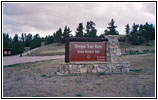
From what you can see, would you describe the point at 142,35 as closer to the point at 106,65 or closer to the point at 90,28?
the point at 90,28

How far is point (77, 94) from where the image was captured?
581 cm

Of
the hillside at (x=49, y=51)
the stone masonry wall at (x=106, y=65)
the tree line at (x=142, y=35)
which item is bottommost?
the stone masonry wall at (x=106, y=65)

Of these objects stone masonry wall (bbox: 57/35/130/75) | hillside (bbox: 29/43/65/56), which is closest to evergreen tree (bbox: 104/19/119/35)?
hillside (bbox: 29/43/65/56)

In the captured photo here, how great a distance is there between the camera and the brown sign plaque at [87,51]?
10062mm

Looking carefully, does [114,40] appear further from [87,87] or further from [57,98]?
[57,98]

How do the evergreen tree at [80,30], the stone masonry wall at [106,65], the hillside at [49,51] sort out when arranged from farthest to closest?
1. the evergreen tree at [80,30]
2. the hillside at [49,51]
3. the stone masonry wall at [106,65]

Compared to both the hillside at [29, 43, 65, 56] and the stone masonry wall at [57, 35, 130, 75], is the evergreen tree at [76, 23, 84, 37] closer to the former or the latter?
the hillside at [29, 43, 65, 56]

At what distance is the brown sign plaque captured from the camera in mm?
10062

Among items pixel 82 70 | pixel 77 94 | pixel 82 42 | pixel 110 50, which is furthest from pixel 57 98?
pixel 110 50

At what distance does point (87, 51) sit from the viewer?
1018cm

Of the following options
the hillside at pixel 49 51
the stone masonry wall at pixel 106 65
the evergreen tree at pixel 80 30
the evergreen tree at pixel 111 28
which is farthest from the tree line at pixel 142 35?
the stone masonry wall at pixel 106 65

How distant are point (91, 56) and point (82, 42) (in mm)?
927

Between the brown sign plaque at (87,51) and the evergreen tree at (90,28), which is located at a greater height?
the evergreen tree at (90,28)

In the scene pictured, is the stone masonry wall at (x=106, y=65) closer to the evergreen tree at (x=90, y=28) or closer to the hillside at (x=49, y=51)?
the hillside at (x=49, y=51)
